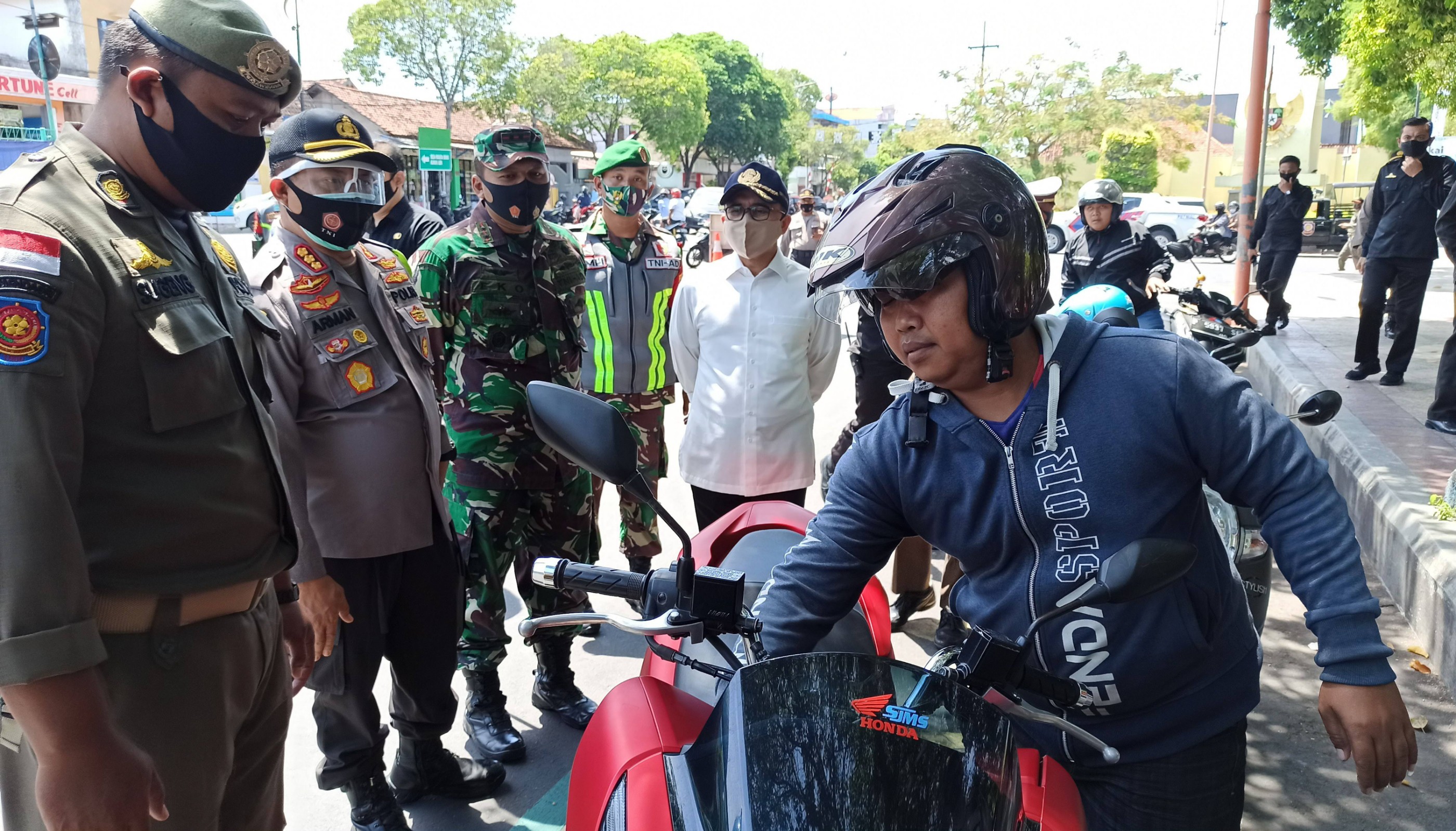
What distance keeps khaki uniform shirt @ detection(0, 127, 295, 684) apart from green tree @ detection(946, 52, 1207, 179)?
1447 inches

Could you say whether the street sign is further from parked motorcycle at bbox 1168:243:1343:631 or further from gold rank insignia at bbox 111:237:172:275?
gold rank insignia at bbox 111:237:172:275

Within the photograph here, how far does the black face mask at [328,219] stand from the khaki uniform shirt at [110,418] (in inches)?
32.3

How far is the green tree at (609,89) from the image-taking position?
4703 centimetres

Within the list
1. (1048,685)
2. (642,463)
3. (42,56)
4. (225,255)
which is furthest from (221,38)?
(42,56)

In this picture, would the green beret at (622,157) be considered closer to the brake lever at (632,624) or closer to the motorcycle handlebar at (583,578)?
the motorcycle handlebar at (583,578)

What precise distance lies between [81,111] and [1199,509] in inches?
1450

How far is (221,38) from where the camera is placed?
1879mm

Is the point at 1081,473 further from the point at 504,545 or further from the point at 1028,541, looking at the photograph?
the point at 504,545

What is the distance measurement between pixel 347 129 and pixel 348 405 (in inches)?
32.0

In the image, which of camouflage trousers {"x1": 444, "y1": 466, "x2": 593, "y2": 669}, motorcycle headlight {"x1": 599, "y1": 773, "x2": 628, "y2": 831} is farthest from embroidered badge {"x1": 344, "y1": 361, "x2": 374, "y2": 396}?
motorcycle headlight {"x1": 599, "y1": 773, "x2": 628, "y2": 831}

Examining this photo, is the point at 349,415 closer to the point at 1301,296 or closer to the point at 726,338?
the point at 726,338

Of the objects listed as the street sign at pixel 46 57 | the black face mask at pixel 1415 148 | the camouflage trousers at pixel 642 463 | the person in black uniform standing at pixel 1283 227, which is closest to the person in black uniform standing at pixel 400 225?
the camouflage trousers at pixel 642 463

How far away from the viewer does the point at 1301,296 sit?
16312mm

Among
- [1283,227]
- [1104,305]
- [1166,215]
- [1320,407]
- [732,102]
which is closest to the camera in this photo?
[1320,407]
